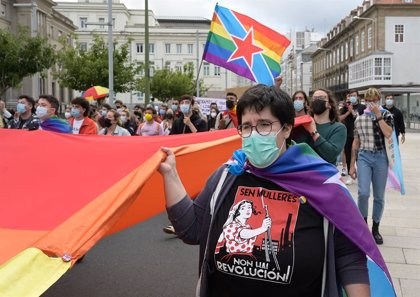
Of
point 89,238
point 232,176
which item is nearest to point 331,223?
point 232,176

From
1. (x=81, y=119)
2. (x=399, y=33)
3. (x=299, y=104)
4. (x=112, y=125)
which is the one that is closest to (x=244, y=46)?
(x=112, y=125)

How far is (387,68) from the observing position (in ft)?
208

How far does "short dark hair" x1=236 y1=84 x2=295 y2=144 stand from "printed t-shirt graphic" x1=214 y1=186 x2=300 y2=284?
34 centimetres

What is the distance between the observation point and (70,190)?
3.75 metres

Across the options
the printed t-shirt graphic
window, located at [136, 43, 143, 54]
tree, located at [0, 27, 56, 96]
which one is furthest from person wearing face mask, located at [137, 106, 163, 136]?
window, located at [136, 43, 143, 54]

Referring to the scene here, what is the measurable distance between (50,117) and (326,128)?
325cm

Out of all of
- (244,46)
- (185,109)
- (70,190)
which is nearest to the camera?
(70,190)

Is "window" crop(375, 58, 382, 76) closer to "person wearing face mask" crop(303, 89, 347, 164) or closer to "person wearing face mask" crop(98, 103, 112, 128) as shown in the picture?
"person wearing face mask" crop(98, 103, 112, 128)

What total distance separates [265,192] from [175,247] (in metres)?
4.57

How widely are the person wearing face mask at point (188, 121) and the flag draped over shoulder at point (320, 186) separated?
5.98m

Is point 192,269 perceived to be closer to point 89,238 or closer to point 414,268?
point 414,268

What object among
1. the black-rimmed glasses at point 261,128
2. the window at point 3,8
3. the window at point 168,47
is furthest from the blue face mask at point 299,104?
the window at point 168,47

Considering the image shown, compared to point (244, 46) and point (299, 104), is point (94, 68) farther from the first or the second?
point (299, 104)

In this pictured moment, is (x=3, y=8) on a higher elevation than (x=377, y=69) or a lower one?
higher
